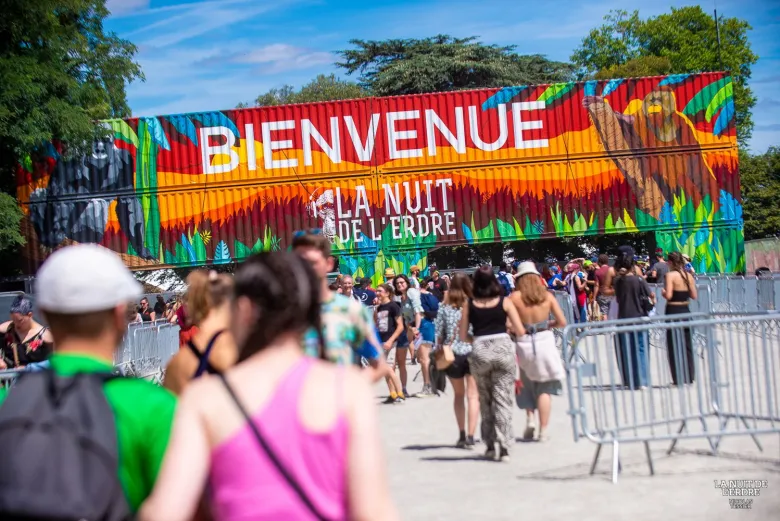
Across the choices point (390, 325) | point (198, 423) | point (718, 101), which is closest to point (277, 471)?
point (198, 423)

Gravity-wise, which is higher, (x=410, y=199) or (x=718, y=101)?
(x=718, y=101)

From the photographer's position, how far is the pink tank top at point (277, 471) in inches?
93.0

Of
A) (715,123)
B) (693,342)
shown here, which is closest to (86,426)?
(693,342)

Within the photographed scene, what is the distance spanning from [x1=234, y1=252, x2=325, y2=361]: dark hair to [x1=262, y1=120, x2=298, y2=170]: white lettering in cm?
2723

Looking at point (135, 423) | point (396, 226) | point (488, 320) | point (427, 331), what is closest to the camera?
point (135, 423)

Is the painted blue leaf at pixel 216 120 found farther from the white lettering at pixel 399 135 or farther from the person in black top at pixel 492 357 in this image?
the person in black top at pixel 492 357

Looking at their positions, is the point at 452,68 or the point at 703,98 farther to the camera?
the point at 452,68

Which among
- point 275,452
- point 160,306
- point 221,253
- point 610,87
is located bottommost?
point 275,452

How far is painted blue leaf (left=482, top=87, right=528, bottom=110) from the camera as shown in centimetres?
2948

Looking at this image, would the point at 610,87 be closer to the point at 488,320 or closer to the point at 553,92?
the point at 553,92

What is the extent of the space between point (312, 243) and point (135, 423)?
230 cm

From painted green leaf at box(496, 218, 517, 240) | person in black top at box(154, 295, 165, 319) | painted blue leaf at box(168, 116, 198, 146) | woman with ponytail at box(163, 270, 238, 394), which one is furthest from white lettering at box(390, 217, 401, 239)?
woman with ponytail at box(163, 270, 238, 394)

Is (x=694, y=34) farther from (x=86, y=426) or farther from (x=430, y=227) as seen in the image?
(x=86, y=426)

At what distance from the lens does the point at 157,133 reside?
30031 millimetres
